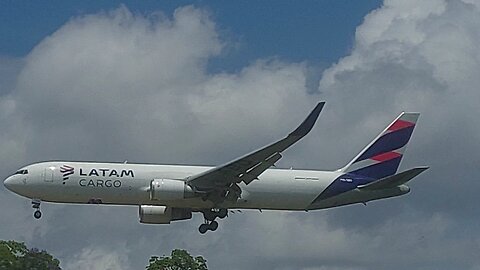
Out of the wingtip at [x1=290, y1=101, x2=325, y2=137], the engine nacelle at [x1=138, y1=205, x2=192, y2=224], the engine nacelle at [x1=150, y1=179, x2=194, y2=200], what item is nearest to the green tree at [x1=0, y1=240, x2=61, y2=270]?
the wingtip at [x1=290, y1=101, x2=325, y2=137]

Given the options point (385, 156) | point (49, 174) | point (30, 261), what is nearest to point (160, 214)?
point (49, 174)

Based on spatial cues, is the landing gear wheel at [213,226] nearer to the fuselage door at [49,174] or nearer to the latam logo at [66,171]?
the latam logo at [66,171]

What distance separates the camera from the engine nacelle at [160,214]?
70.9m

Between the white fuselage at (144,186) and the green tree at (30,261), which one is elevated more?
the white fuselage at (144,186)

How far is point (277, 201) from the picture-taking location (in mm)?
69812

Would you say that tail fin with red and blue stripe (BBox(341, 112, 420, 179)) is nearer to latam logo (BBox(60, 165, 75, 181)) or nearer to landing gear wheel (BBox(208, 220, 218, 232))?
landing gear wheel (BBox(208, 220, 218, 232))

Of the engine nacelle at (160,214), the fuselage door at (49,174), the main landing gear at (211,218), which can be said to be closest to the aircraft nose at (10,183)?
the fuselage door at (49,174)

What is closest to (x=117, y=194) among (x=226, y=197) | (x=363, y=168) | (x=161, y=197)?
(x=161, y=197)

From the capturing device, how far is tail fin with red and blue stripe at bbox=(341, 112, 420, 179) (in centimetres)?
7325

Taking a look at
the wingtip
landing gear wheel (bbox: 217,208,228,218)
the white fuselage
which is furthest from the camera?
landing gear wheel (bbox: 217,208,228,218)

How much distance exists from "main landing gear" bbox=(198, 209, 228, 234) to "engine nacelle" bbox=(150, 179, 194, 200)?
4.51m

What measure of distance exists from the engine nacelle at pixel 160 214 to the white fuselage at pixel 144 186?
143cm

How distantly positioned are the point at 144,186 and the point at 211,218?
6778mm

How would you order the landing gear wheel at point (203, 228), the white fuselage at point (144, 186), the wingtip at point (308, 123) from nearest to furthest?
the wingtip at point (308, 123), the white fuselage at point (144, 186), the landing gear wheel at point (203, 228)
